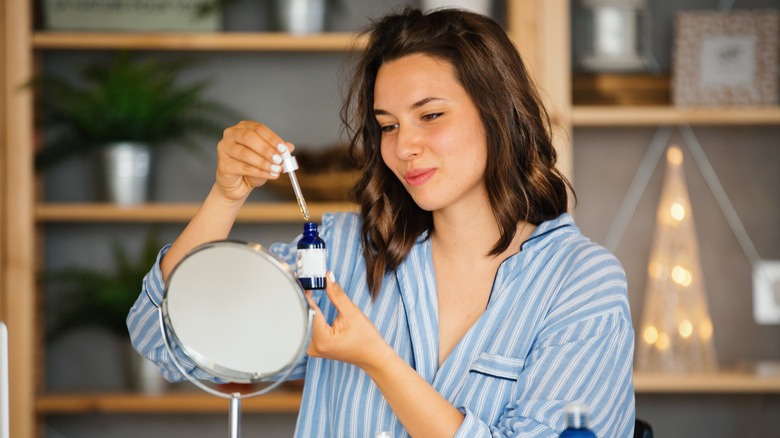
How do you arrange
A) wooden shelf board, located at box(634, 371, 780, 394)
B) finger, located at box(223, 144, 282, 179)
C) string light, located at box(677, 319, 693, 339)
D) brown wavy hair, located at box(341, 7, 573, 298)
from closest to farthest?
finger, located at box(223, 144, 282, 179) → brown wavy hair, located at box(341, 7, 573, 298) → wooden shelf board, located at box(634, 371, 780, 394) → string light, located at box(677, 319, 693, 339)

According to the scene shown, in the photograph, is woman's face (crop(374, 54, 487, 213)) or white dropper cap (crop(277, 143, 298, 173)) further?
woman's face (crop(374, 54, 487, 213))

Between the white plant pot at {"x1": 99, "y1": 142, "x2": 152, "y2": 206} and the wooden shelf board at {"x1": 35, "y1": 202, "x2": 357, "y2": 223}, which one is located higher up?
the white plant pot at {"x1": 99, "y1": 142, "x2": 152, "y2": 206}

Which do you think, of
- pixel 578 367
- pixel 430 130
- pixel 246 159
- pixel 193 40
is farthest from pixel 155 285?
pixel 193 40

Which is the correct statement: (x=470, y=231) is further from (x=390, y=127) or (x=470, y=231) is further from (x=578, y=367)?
(x=578, y=367)

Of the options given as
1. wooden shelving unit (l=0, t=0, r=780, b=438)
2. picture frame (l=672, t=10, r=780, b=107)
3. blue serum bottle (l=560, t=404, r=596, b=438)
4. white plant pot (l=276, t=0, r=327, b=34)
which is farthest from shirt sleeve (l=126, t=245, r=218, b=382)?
picture frame (l=672, t=10, r=780, b=107)

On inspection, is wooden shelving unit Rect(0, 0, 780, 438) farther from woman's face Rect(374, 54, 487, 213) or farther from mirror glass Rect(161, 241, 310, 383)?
mirror glass Rect(161, 241, 310, 383)

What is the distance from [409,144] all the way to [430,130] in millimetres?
44

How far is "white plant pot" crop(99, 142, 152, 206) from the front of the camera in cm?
230

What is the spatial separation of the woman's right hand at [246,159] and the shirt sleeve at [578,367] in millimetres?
421

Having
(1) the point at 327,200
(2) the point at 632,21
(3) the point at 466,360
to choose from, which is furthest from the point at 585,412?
(2) the point at 632,21

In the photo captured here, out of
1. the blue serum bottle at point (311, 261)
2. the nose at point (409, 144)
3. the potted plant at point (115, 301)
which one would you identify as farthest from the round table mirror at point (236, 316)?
the potted plant at point (115, 301)

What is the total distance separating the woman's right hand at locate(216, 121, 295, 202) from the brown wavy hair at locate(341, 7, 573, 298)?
33 centimetres

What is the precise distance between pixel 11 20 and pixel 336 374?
5.16 feet

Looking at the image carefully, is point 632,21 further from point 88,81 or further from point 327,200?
point 88,81
